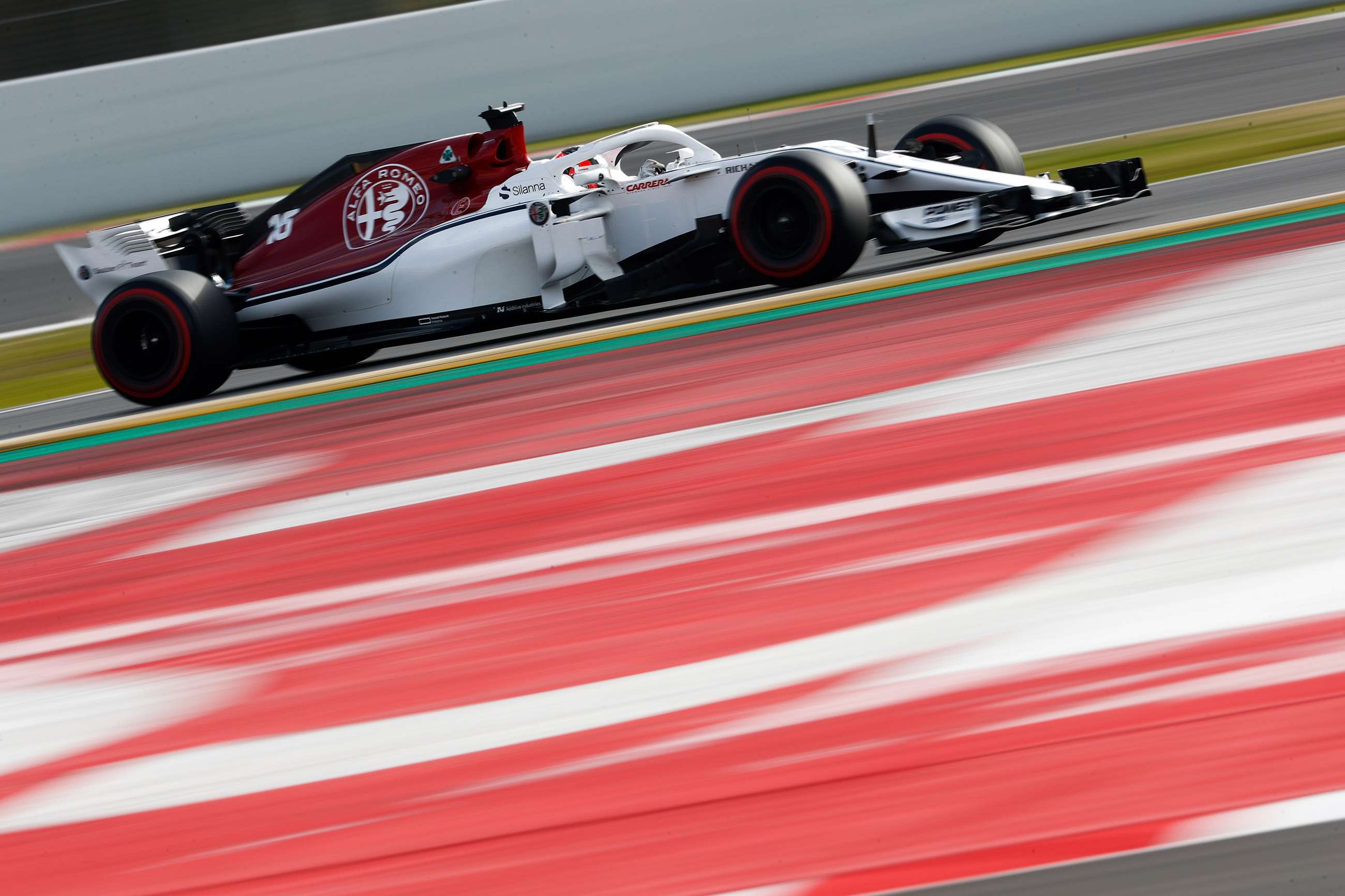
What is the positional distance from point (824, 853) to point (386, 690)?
4.57 feet

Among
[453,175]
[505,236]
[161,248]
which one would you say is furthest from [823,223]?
[161,248]

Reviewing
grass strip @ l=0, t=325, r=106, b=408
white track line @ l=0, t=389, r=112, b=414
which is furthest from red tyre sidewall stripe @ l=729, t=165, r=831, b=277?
grass strip @ l=0, t=325, r=106, b=408

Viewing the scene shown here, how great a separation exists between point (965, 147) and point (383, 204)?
10.7 ft

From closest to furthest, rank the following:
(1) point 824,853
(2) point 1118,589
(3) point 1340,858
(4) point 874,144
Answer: (3) point 1340,858 → (1) point 824,853 → (2) point 1118,589 → (4) point 874,144

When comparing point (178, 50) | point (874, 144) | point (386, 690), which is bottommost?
point (386, 690)

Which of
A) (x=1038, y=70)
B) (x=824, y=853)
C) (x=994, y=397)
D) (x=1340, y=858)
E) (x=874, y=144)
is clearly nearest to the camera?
(x=1340, y=858)

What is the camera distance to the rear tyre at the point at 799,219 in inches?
290

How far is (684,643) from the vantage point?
340 centimetres

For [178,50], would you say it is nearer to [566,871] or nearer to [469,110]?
[469,110]

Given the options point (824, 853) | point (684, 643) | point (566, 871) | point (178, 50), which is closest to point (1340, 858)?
point (824, 853)

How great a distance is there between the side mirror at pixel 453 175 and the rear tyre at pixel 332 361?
1.27m

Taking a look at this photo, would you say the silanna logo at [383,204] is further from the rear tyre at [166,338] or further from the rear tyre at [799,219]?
the rear tyre at [799,219]

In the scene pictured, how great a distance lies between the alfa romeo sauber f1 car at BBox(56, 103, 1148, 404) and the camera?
761cm

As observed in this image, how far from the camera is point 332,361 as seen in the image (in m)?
9.45
